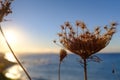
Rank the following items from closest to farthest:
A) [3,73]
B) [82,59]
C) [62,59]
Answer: [3,73] → [82,59] → [62,59]

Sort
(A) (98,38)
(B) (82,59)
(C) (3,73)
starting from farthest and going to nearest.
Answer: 1. (B) (82,59)
2. (A) (98,38)
3. (C) (3,73)

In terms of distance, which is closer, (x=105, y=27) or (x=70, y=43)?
(x=70, y=43)

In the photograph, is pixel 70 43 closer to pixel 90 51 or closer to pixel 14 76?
pixel 90 51

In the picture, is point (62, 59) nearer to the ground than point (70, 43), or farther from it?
nearer to the ground

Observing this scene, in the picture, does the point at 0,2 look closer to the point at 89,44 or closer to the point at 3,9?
the point at 3,9

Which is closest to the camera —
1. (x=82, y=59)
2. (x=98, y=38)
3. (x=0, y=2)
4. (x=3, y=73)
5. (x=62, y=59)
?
(x=3, y=73)

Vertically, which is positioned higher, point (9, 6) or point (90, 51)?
point (9, 6)

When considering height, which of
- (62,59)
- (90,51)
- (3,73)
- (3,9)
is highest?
(3,9)

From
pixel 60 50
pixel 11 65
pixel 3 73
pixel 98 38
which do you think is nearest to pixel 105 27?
pixel 98 38

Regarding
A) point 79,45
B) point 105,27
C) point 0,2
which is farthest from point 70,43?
point 0,2
